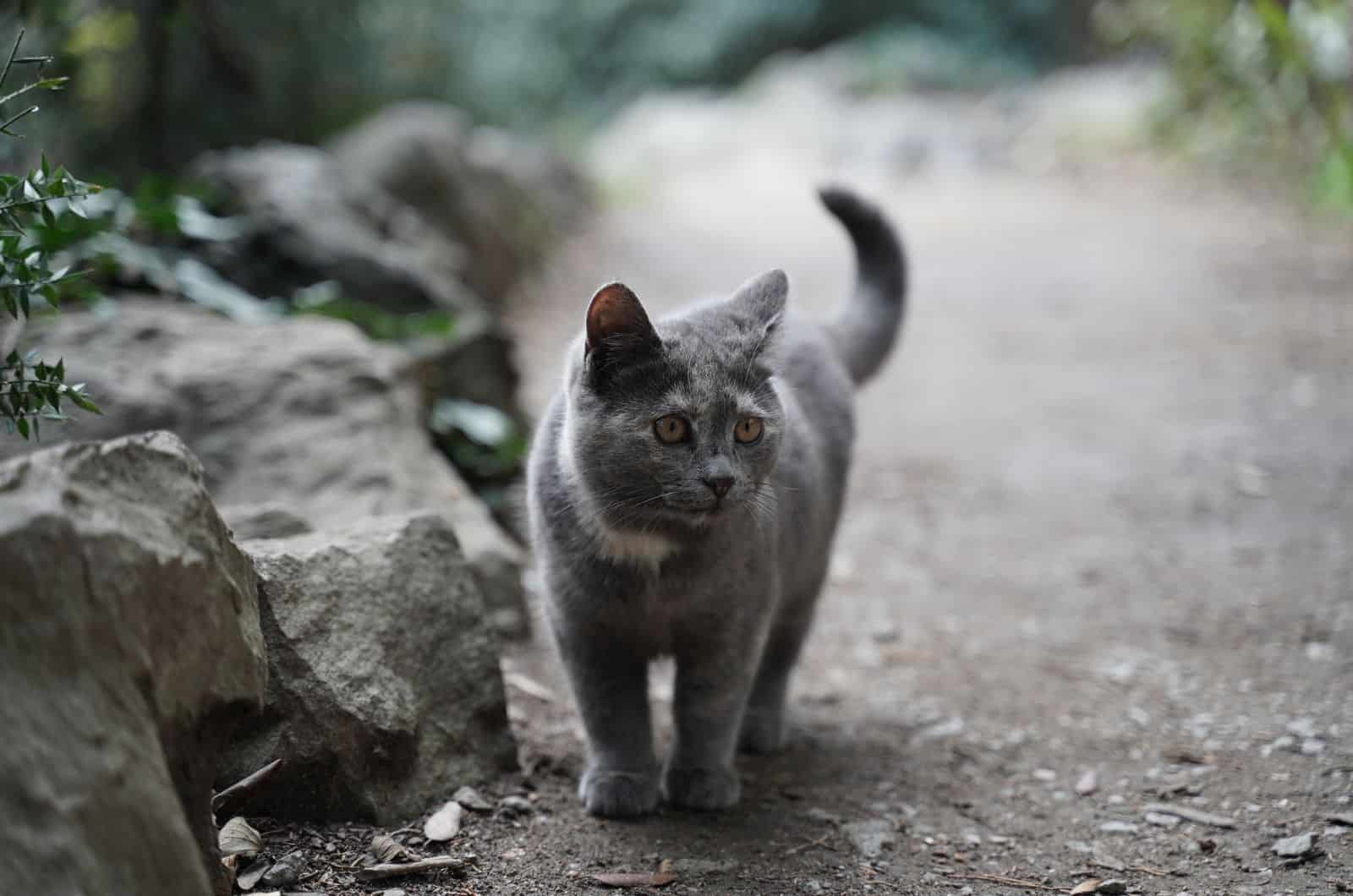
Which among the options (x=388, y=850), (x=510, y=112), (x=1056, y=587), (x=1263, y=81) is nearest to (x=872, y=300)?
(x=1056, y=587)

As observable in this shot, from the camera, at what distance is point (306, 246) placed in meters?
4.80

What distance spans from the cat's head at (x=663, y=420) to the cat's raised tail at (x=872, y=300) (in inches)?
46.2

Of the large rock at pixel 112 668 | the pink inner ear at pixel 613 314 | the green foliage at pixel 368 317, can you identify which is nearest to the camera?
the large rock at pixel 112 668

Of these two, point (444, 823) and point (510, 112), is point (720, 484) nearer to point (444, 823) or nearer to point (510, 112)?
point (444, 823)

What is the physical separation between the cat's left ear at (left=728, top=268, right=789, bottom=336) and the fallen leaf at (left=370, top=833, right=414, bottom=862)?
1.36m

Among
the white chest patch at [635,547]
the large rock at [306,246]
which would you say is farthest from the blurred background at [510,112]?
the white chest patch at [635,547]

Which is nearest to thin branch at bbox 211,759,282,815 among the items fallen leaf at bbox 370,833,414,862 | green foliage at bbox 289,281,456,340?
fallen leaf at bbox 370,833,414,862

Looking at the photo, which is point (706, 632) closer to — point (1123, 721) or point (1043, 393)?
point (1123, 721)

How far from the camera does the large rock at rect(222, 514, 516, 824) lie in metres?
2.37

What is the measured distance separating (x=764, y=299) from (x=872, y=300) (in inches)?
46.0

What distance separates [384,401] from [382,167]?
389cm

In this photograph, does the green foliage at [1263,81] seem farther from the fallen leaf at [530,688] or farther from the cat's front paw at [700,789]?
the cat's front paw at [700,789]

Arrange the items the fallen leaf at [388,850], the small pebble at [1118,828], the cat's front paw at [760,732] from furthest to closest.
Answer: the cat's front paw at [760,732], the small pebble at [1118,828], the fallen leaf at [388,850]

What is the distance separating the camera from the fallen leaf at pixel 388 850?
91.0 inches
